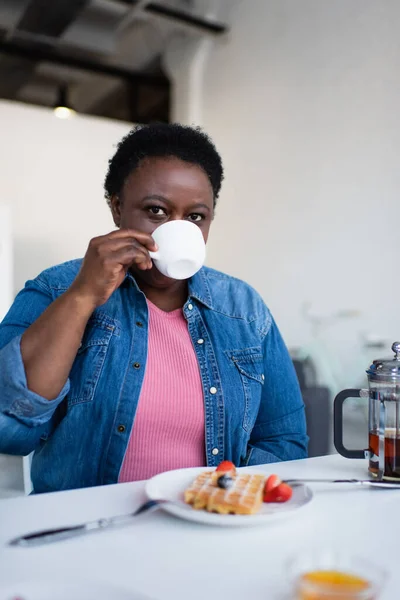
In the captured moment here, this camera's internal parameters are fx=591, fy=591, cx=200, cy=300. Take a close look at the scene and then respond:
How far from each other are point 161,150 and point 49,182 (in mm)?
4204

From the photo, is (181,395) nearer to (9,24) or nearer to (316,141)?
(316,141)

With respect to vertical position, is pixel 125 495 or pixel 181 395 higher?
pixel 181 395

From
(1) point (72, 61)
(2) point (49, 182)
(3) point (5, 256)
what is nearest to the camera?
(3) point (5, 256)

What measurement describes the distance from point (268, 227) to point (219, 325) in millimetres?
3869

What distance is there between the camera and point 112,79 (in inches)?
245

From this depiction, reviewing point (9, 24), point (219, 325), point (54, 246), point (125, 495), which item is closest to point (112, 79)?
point (9, 24)

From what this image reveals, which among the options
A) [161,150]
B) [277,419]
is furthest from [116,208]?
[277,419]

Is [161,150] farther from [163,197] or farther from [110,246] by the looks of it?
[110,246]

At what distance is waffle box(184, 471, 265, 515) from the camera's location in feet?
2.43

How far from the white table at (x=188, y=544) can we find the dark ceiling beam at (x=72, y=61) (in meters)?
5.70

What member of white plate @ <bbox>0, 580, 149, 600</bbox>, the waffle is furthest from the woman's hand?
white plate @ <bbox>0, 580, 149, 600</bbox>

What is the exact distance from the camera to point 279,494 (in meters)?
0.80

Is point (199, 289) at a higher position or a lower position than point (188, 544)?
higher

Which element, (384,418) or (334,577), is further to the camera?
(384,418)
